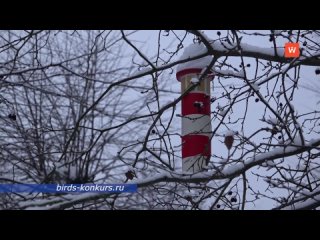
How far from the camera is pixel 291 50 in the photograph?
4250mm

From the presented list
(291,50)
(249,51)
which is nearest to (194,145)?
Result: (249,51)

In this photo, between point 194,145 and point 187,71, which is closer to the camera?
point 194,145

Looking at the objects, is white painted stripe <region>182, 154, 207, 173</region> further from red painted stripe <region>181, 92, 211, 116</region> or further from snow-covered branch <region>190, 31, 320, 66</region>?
snow-covered branch <region>190, 31, 320, 66</region>

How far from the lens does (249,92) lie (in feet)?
13.8

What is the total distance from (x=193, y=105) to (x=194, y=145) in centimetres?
29

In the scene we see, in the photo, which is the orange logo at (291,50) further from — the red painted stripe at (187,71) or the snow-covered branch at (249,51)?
the red painted stripe at (187,71)

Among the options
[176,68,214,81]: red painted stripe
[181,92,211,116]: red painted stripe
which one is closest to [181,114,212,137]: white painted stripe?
[181,92,211,116]: red painted stripe

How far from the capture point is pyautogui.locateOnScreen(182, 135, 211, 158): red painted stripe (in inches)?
A: 162

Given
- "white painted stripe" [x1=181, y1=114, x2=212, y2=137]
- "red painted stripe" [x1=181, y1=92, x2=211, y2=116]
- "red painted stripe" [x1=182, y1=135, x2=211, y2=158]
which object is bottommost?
"red painted stripe" [x1=182, y1=135, x2=211, y2=158]

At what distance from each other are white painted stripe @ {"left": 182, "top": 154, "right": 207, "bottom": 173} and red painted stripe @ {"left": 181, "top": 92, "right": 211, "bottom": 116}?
0.32 m

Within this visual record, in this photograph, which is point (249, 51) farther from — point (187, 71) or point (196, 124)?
point (196, 124)
